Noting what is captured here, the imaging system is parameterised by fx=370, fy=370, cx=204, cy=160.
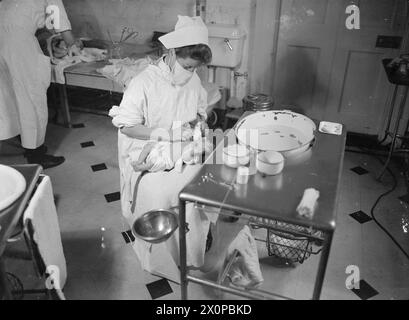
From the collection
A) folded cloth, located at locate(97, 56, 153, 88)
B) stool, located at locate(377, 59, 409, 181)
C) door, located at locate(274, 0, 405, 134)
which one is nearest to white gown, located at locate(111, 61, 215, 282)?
folded cloth, located at locate(97, 56, 153, 88)

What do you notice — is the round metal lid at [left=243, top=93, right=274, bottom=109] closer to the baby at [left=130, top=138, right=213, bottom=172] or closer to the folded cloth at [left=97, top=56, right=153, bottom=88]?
the folded cloth at [left=97, top=56, right=153, bottom=88]

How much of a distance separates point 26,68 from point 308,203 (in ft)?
9.01

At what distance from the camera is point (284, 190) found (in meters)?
1.51

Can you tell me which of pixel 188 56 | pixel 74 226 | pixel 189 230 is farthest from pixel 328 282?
pixel 74 226

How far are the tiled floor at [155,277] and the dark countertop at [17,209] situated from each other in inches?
28.9

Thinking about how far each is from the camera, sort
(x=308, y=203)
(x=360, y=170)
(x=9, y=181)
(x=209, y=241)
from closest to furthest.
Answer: (x=308, y=203) → (x=9, y=181) → (x=209, y=241) → (x=360, y=170)

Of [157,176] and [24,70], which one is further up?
[24,70]

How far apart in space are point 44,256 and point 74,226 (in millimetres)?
919

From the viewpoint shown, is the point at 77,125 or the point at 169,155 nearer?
the point at 169,155

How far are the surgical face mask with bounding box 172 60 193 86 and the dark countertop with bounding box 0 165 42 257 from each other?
89 cm

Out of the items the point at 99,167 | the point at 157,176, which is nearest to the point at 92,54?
the point at 99,167

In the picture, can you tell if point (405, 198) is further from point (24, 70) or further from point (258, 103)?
point (24, 70)

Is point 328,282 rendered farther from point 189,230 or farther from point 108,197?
point 108,197

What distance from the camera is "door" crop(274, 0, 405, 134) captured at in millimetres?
3303
